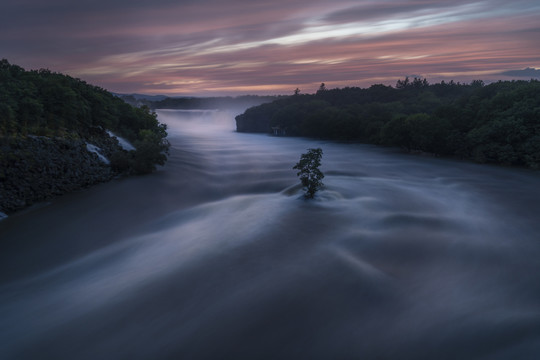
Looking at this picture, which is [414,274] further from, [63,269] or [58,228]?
[58,228]

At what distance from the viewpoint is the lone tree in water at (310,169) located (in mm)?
18188

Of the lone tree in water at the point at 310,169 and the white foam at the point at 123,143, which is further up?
the white foam at the point at 123,143

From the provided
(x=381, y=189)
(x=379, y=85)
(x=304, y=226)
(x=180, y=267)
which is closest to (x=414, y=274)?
(x=304, y=226)

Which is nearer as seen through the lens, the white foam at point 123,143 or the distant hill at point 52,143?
the distant hill at point 52,143

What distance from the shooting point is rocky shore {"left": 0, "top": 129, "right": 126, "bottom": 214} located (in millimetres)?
16109

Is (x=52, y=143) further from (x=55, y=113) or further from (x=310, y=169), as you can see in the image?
(x=310, y=169)

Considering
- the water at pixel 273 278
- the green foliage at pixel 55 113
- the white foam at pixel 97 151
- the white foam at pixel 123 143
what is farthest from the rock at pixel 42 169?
the white foam at pixel 123 143

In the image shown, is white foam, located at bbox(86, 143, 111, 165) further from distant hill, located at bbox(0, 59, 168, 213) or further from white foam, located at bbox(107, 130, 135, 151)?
white foam, located at bbox(107, 130, 135, 151)

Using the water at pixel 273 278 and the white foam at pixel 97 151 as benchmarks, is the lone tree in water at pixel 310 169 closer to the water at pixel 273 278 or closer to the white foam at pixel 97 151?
the water at pixel 273 278

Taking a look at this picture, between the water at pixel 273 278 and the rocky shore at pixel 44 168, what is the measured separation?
36.6 inches

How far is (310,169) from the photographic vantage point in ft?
61.2

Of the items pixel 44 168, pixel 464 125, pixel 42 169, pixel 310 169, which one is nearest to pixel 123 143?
pixel 44 168

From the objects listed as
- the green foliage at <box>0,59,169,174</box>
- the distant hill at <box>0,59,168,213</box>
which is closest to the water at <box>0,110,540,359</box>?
the distant hill at <box>0,59,168,213</box>

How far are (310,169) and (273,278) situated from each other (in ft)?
32.1
